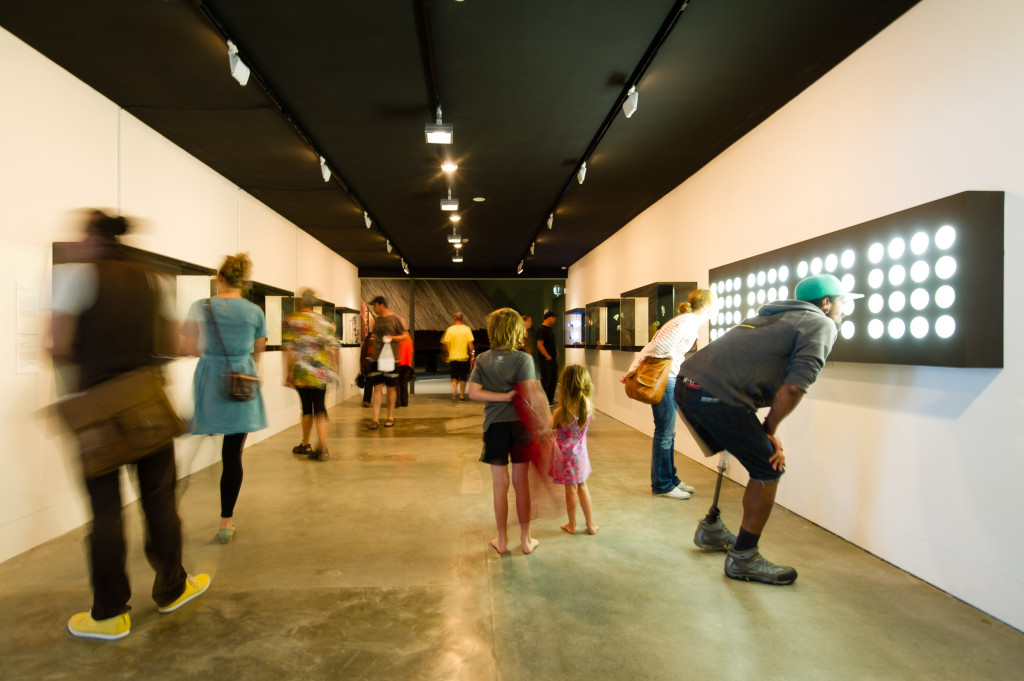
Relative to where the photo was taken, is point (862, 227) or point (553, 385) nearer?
point (862, 227)

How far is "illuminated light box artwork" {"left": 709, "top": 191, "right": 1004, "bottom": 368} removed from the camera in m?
2.65

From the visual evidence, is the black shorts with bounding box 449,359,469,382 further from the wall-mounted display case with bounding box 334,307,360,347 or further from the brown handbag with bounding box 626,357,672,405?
the brown handbag with bounding box 626,357,672,405

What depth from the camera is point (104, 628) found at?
2.45 metres

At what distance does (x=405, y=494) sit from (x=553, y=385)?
566cm

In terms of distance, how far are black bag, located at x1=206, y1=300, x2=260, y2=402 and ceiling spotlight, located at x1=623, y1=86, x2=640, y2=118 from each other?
3.27 m

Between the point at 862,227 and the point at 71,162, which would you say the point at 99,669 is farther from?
the point at 862,227

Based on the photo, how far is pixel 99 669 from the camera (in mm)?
2217

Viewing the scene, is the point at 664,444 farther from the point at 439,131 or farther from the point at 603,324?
the point at 603,324

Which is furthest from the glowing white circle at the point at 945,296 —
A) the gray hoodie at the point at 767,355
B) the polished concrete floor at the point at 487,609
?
the polished concrete floor at the point at 487,609

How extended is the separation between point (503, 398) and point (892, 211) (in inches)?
97.4

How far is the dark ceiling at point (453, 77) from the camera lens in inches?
136

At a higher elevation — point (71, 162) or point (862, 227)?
point (71, 162)

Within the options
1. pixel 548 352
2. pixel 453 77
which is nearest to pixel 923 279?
pixel 453 77

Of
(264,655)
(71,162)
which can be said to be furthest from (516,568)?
(71,162)
